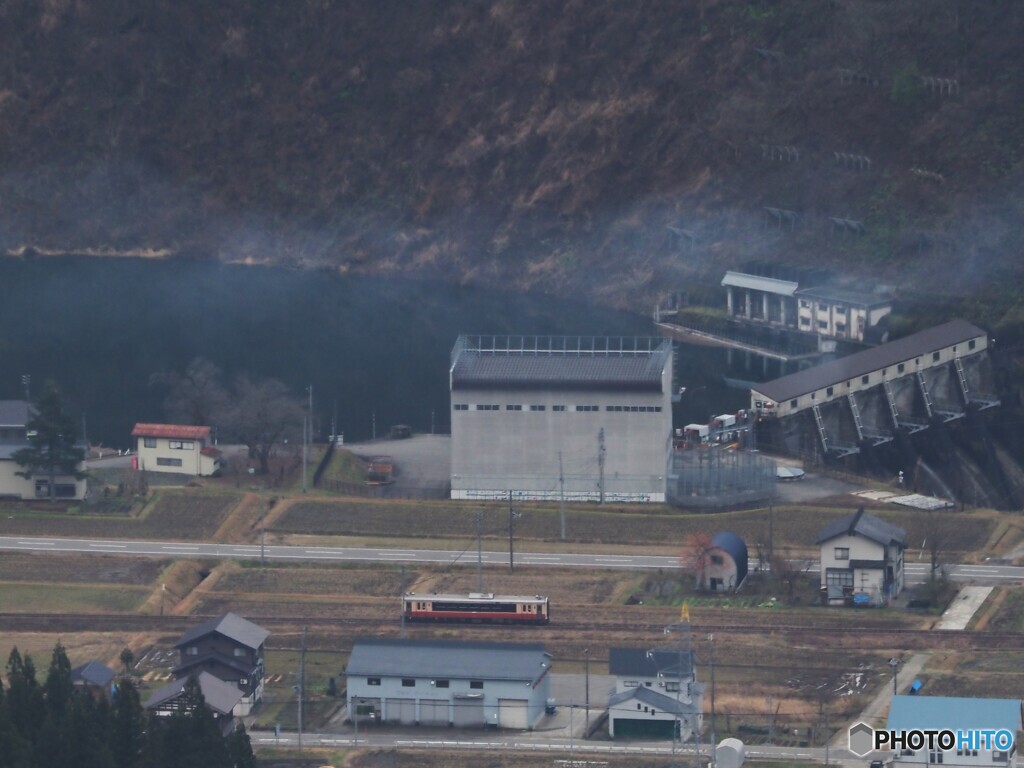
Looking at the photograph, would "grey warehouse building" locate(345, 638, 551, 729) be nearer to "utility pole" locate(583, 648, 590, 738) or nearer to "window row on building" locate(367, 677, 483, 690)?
"window row on building" locate(367, 677, 483, 690)

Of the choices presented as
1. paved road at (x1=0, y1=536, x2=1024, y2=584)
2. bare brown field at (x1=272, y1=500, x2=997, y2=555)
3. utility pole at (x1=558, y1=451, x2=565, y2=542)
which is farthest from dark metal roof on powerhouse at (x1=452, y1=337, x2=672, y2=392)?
paved road at (x1=0, y1=536, x2=1024, y2=584)

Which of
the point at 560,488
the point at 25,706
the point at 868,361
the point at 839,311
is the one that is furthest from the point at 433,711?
the point at 839,311

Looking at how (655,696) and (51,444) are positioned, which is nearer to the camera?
(655,696)

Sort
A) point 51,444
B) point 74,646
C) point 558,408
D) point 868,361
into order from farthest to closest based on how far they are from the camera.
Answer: point 868,361 < point 558,408 < point 51,444 < point 74,646

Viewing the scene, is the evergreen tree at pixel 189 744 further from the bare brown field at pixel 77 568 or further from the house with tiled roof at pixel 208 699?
the bare brown field at pixel 77 568

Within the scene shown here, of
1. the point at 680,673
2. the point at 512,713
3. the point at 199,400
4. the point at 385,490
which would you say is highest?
the point at 199,400

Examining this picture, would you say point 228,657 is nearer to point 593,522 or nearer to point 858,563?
point 858,563
